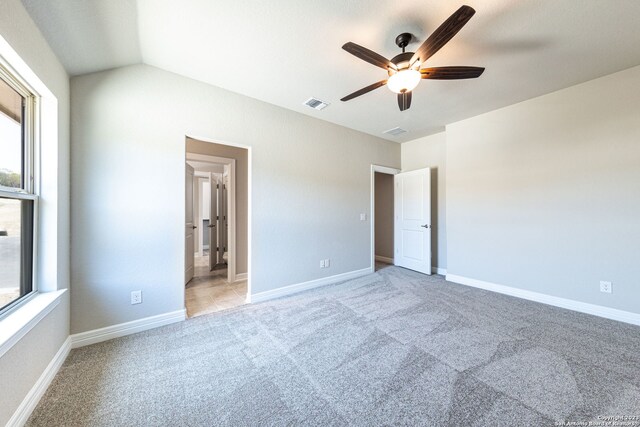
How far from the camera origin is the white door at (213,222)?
15.3 feet

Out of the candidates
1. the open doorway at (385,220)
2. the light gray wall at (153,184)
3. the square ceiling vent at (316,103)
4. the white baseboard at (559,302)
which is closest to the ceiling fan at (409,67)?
the square ceiling vent at (316,103)

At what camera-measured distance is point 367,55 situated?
5.56ft

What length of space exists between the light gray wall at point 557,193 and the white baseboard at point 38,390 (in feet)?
15.4

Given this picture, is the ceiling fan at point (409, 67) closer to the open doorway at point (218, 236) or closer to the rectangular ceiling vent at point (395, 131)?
the rectangular ceiling vent at point (395, 131)

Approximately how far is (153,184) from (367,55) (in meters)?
2.30

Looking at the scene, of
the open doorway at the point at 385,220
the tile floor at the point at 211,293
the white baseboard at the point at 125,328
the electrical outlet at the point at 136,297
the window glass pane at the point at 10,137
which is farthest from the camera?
the open doorway at the point at 385,220

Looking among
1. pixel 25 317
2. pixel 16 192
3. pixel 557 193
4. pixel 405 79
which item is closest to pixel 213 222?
pixel 16 192

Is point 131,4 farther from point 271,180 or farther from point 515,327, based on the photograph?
point 515,327

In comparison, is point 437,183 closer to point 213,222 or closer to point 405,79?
point 405,79

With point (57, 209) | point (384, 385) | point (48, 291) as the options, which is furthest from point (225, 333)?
point (57, 209)

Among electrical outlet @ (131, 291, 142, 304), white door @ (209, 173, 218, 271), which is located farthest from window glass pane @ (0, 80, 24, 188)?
white door @ (209, 173, 218, 271)

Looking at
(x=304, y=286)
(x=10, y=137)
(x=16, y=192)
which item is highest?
(x=10, y=137)

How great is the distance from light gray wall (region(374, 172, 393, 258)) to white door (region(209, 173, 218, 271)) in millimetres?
3696

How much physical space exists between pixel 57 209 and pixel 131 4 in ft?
5.28
